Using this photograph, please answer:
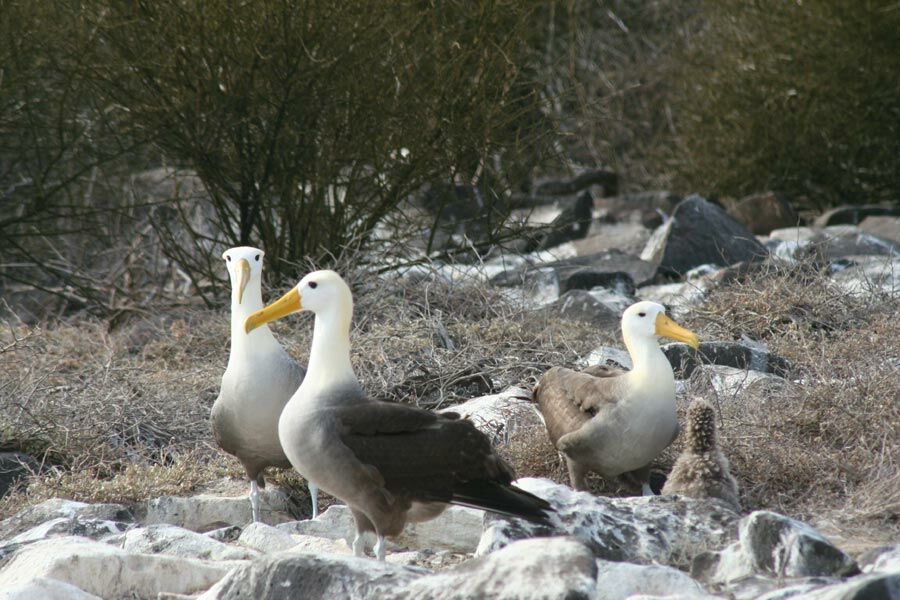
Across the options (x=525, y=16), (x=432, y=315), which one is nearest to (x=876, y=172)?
(x=525, y=16)

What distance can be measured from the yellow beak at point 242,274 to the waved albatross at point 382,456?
1.12 metres

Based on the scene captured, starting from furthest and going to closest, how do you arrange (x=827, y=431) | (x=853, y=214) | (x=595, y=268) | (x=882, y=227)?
(x=853, y=214) < (x=882, y=227) < (x=595, y=268) < (x=827, y=431)

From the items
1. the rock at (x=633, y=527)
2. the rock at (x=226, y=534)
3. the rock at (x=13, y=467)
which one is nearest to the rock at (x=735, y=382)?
the rock at (x=633, y=527)

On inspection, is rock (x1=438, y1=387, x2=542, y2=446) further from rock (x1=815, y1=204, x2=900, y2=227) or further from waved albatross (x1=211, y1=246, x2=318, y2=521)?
rock (x1=815, y1=204, x2=900, y2=227)

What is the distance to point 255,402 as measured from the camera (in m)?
4.88

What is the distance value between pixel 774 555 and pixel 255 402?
206 centimetres

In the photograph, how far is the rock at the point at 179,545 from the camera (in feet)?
14.0

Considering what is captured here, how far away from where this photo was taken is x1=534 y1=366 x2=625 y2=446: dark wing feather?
185 inches

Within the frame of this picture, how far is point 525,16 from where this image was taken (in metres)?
8.27

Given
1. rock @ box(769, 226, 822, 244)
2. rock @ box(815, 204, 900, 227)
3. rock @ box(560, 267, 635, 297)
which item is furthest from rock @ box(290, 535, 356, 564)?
rock @ box(815, 204, 900, 227)

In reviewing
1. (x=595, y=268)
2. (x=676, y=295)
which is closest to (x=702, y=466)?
(x=676, y=295)

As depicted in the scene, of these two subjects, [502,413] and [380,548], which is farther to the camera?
[502,413]

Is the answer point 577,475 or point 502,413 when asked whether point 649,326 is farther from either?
point 502,413

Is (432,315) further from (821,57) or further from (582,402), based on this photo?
(821,57)
